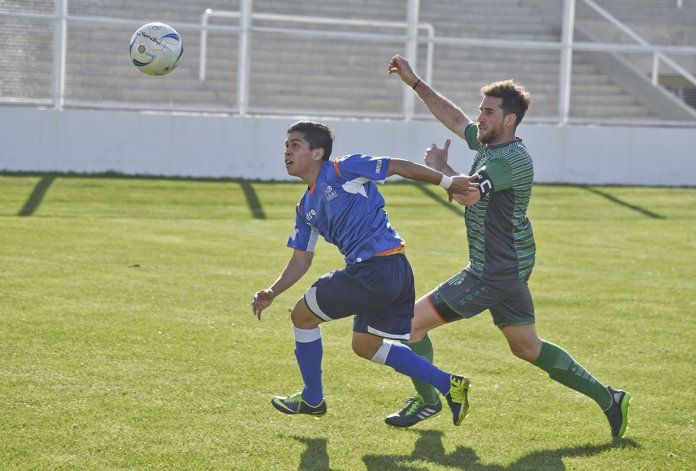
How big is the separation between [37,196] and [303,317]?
400 inches

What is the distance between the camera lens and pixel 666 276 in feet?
36.4

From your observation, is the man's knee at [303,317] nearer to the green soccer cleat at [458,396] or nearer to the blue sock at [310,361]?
the blue sock at [310,361]

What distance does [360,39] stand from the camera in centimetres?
1861

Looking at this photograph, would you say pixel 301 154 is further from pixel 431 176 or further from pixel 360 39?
pixel 360 39

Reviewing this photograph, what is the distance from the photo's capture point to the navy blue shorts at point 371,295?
5.52 m

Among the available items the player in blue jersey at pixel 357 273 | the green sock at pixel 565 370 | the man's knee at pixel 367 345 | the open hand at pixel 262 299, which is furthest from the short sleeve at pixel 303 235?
the green sock at pixel 565 370

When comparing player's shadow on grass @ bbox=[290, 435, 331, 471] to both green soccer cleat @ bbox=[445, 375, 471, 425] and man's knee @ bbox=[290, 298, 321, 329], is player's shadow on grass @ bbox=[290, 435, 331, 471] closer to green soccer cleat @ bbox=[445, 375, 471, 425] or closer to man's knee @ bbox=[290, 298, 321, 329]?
man's knee @ bbox=[290, 298, 321, 329]

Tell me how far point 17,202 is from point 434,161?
9840 millimetres

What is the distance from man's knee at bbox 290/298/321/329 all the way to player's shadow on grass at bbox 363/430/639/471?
2.74 feet

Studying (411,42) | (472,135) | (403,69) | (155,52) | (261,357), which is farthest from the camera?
(411,42)

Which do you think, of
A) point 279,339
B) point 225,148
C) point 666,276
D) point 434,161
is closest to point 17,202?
point 225,148

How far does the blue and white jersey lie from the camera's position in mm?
5578

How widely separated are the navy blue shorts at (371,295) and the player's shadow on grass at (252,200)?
8.95 metres

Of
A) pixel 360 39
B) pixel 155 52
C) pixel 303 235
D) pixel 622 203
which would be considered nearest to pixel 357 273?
pixel 303 235
